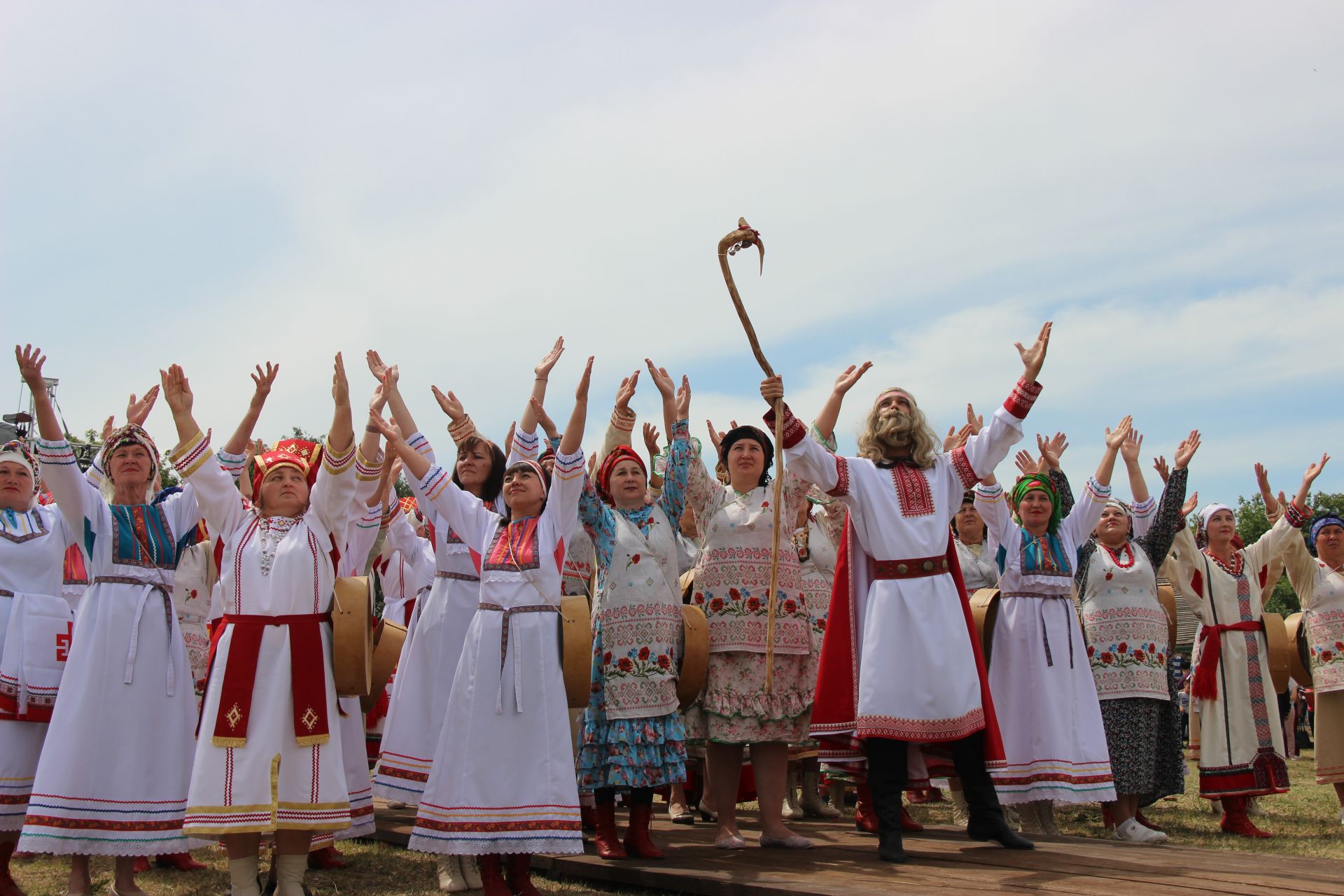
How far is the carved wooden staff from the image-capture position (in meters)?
5.88

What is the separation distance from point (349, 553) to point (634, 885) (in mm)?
2341

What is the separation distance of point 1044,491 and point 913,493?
1576mm

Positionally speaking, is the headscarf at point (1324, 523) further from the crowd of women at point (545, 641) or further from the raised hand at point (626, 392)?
the raised hand at point (626, 392)

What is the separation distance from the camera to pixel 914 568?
5.59 m

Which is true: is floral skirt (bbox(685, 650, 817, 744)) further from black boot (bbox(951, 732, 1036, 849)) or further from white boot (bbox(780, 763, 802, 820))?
white boot (bbox(780, 763, 802, 820))

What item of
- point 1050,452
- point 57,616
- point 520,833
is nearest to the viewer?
point 520,833

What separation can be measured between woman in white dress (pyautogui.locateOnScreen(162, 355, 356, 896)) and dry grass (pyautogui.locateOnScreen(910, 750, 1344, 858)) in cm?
409

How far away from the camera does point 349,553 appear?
6.48 meters

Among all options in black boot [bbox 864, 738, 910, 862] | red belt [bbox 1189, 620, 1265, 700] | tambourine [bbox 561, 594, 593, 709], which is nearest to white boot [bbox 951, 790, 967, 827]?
red belt [bbox 1189, 620, 1265, 700]

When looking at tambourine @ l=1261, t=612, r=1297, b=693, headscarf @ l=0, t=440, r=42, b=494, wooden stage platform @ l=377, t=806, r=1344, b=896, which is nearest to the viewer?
wooden stage platform @ l=377, t=806, r=1344, b=896

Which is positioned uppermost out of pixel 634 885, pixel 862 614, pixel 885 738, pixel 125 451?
pixel 125 451

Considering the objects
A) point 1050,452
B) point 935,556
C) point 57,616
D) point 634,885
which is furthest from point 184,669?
point 1050,452

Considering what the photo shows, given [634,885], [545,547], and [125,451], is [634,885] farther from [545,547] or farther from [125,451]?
[125,451]

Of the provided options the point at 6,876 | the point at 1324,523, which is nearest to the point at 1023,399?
the point at 1324,523
